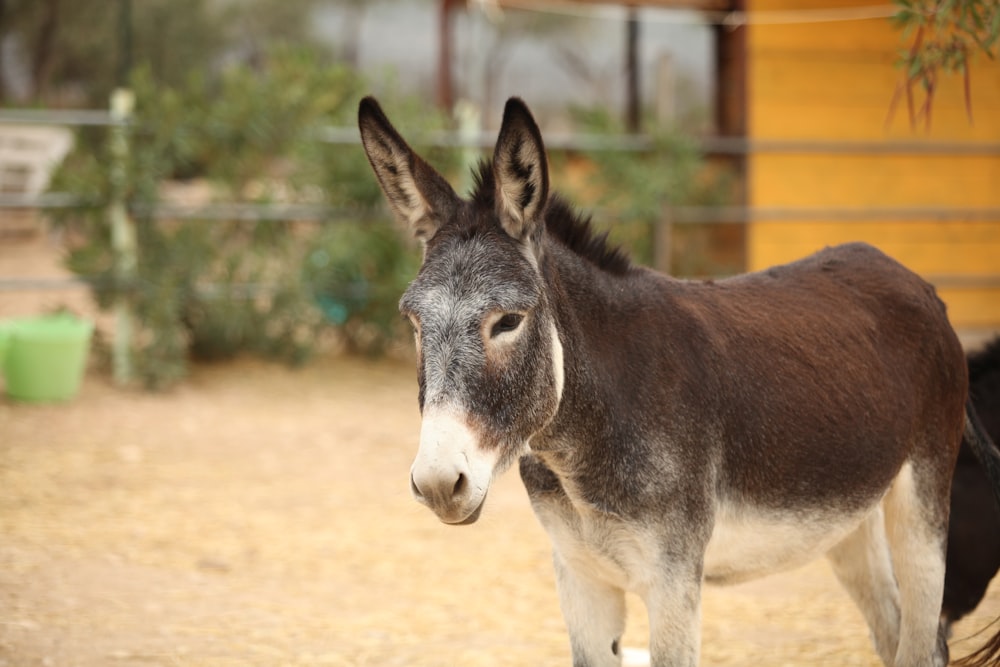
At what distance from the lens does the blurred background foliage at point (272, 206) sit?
829 centimetres


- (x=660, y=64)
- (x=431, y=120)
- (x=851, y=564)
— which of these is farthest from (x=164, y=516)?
(x=660, y=64)

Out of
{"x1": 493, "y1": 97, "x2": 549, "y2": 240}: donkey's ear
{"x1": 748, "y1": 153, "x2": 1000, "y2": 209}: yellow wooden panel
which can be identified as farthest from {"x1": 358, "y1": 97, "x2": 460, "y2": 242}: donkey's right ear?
{"x1": 748, "y1": 153, "x2": 1000, "y2": 209}: yellow wooden panel

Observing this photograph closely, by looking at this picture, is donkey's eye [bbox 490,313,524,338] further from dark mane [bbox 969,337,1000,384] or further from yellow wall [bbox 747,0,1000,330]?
yellow wall [bbox 747,0,1000,330]

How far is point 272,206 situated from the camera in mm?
8891

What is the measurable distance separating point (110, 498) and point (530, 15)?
→ 991 inches

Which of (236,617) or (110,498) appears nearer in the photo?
(236,617)

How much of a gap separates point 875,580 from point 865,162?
801 cm

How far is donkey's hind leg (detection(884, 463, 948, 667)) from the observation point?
327 cm

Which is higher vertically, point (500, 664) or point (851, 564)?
point (851, 564)

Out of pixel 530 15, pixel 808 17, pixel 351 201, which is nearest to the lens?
pixel 351 201

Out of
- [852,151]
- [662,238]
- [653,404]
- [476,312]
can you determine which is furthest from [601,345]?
[852,151]

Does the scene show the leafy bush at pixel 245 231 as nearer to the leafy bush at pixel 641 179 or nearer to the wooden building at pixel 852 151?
the leafy bush at pixel 641 179

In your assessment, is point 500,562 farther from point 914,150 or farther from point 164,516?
point 914,150

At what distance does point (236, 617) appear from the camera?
4.35 m
